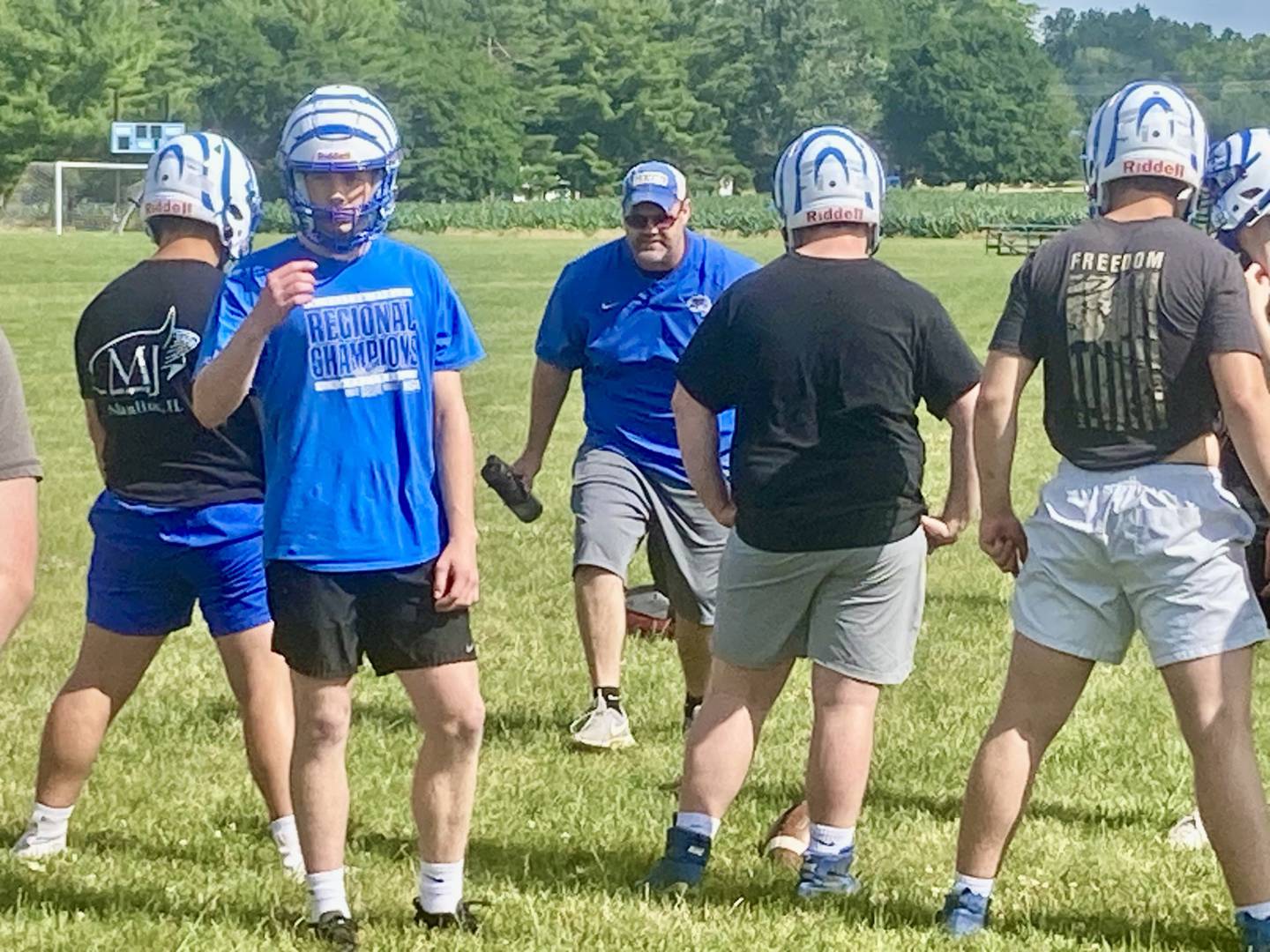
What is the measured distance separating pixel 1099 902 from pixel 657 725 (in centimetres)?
245

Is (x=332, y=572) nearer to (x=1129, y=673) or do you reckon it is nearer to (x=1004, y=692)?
(x=1004, y=692)

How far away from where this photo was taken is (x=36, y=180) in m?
78.4

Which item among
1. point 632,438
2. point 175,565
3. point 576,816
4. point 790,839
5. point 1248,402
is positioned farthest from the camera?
point 632,438

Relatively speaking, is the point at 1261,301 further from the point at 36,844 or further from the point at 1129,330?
the point at 36,844

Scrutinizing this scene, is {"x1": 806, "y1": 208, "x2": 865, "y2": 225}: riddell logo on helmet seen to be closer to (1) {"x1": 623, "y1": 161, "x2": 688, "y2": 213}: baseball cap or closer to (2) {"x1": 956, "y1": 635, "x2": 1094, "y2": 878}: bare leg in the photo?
(2) {"x1": 956, "y1": 635, "x2": 1094, "y2": 878}: bare leg

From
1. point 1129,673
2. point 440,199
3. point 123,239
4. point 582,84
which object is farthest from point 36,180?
point 1129,673

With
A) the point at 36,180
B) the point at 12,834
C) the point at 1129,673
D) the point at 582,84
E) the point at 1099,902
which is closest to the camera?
the point at 1099,902

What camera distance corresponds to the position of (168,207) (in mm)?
5344

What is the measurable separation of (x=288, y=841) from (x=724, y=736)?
1.27 meters

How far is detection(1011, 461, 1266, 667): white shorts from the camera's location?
4.66 m

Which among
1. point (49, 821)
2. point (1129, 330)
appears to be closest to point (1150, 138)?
point (1129, 330)

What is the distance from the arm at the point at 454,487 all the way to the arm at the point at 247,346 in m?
0.44

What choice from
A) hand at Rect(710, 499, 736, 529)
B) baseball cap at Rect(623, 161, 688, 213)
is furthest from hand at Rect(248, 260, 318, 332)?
baseball cap at Rect(623, 161, 688, 213)

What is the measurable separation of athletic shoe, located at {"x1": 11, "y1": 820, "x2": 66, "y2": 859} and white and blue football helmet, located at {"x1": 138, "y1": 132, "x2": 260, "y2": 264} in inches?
69.0
